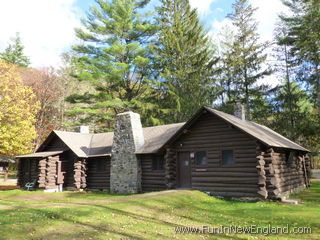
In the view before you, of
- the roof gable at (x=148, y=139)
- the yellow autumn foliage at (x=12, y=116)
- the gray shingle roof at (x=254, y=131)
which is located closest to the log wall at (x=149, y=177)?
the roof gable at (x=148, y=139)

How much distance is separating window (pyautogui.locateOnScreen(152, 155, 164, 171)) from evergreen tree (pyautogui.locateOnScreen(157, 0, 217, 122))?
13297mm

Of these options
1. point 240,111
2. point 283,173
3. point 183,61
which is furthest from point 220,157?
point 183,61

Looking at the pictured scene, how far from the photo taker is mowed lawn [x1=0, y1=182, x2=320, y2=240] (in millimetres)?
8617

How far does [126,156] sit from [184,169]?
5013 millimetres

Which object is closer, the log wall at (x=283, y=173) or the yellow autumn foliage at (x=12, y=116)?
the log wall at (x=283, y=173)

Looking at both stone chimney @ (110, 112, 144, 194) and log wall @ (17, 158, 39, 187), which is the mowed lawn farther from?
log wall @ (17, 158, 39, 187)

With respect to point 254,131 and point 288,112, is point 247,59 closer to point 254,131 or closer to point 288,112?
point 288,112

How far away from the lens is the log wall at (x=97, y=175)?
24.0m

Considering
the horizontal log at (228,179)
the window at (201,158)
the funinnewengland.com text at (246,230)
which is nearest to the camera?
the funinnewengland.com text at (246,230)

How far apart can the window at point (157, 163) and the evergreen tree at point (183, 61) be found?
13.3 m

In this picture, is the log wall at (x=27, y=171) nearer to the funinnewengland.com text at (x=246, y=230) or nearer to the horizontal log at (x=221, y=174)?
the horizontal log at (x=221, y=174)

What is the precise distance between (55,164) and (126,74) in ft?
57.4

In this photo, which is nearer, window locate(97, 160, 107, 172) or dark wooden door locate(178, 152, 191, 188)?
dark wooden door locate(178, 152, 191, 188)

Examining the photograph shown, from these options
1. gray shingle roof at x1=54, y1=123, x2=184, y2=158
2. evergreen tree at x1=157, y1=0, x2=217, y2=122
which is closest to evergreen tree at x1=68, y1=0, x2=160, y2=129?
evergreen tree at x1=157, y1=0, x2=217, y2=122
